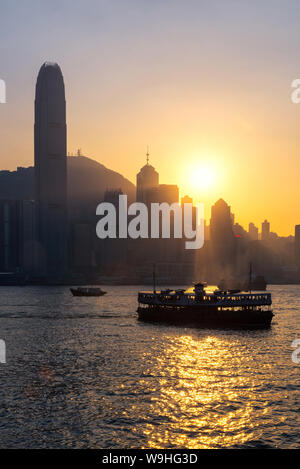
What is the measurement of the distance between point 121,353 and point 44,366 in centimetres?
1552

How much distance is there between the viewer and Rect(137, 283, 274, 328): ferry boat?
129m

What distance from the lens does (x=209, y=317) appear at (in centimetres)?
13212

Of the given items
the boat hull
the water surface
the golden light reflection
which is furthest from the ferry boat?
the golden light reflection

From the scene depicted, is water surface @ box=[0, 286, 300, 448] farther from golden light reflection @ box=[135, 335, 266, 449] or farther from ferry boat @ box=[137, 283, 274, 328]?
ferry boat @ box=[137, 283, 274, 328]

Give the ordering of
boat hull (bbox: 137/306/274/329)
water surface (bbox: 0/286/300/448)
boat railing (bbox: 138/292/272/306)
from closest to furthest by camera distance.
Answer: water surface (bbox: 0/286/300/448), boat hull (bbox: 137/306/274/329), boat railing (bbox: 138/292/272/306)

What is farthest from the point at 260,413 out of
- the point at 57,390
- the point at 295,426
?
the point at 57,390

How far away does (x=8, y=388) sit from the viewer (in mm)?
61375

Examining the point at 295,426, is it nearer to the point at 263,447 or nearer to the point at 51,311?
the point at 263,447

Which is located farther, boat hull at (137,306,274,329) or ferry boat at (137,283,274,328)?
ferry boat at (137,283,274,328)

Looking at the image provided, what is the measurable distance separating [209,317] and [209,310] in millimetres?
2237

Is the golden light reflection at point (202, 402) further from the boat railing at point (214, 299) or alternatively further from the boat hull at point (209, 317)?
the boat railing at point (214, 299)

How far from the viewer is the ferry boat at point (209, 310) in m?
129

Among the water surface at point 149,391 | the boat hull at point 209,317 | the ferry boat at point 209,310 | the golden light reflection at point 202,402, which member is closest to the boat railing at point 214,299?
the ferry boat at point 209,310

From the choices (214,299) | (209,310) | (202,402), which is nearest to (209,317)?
(209,310)
